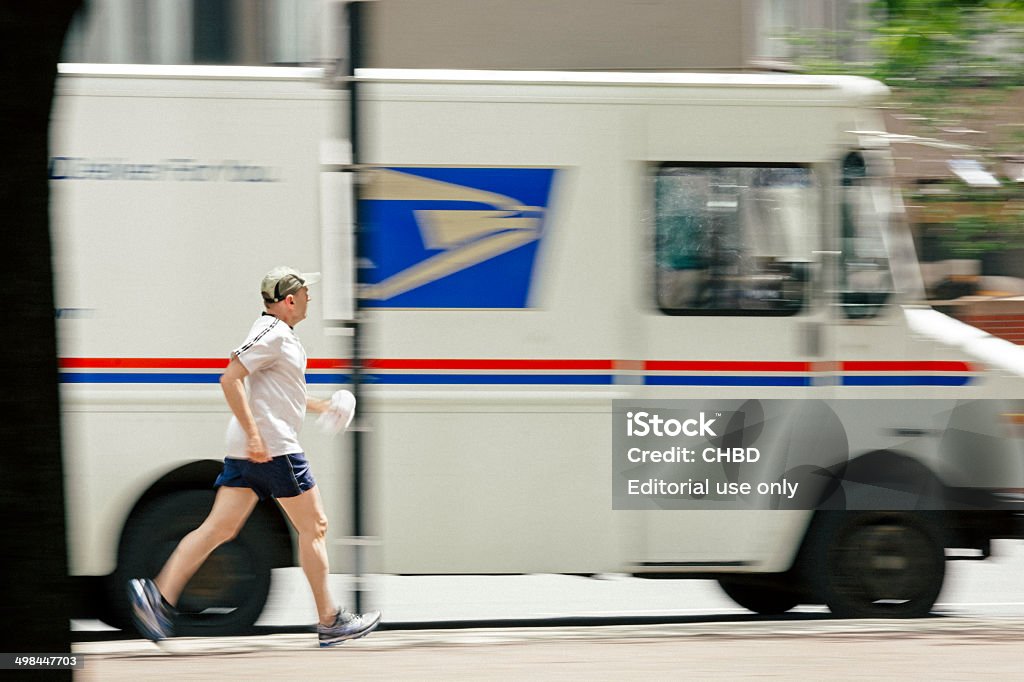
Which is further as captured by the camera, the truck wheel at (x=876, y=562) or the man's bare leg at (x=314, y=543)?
the truck wheel at (x=876, y=562)

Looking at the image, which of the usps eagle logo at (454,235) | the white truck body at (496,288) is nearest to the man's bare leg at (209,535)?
the white truck body at (496,288)

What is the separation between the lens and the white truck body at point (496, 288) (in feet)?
22.7

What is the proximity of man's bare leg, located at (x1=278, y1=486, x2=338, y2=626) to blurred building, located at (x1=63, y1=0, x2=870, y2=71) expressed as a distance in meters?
4.00

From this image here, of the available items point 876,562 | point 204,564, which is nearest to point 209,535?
point 204,564

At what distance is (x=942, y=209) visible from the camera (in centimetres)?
941

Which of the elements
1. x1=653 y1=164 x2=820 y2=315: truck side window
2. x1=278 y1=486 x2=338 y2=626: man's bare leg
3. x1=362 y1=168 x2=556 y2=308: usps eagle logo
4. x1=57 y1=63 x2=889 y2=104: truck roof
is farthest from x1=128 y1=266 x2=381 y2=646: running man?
x1=653 y1=164 x2=820 y2=315: truck side window

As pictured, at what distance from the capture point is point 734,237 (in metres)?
7.18

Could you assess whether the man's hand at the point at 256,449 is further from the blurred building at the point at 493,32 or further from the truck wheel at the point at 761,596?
the blurred building at the point at 493,32

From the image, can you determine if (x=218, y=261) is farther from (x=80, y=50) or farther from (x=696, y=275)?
(x=80, y=50)

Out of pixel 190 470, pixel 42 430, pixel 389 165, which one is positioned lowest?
pixel 190 470

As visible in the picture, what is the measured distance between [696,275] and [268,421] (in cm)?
226

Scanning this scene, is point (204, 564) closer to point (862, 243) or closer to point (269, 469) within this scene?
point (269, 469)

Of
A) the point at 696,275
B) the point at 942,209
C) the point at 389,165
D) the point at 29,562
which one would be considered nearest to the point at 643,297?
the point at 696,275

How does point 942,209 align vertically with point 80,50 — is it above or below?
below
